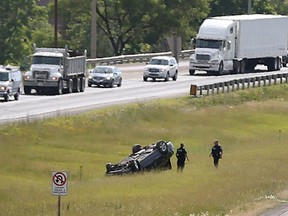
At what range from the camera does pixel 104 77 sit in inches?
3012

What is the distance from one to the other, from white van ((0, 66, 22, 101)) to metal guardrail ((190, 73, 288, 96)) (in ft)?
42.2

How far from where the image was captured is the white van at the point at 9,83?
2432 inches

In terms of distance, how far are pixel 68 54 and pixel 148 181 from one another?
28.0m

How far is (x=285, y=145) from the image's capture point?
58000mm

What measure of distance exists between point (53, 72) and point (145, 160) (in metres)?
22.6

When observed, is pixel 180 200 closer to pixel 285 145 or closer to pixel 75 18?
pixel 285 145

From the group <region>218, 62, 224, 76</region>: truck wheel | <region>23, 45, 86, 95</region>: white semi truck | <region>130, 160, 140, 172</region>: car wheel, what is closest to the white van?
<region>23, 45, 86, 95</region>: white semi truck

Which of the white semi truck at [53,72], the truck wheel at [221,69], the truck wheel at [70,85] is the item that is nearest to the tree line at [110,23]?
the truck wheel at [221,69]

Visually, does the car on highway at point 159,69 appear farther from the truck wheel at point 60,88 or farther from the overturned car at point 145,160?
the overturned car at point 145,160

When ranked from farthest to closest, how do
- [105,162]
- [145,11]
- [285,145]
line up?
[145,11]
[285,145]
[105,162]

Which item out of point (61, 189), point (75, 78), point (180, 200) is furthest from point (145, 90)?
point (61, 189)

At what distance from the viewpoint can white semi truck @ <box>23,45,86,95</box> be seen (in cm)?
6775

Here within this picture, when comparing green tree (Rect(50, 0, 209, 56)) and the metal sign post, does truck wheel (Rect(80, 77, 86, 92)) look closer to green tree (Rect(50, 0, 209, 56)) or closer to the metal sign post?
the metal sign post

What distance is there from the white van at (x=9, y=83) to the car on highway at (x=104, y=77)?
12.9 meters
